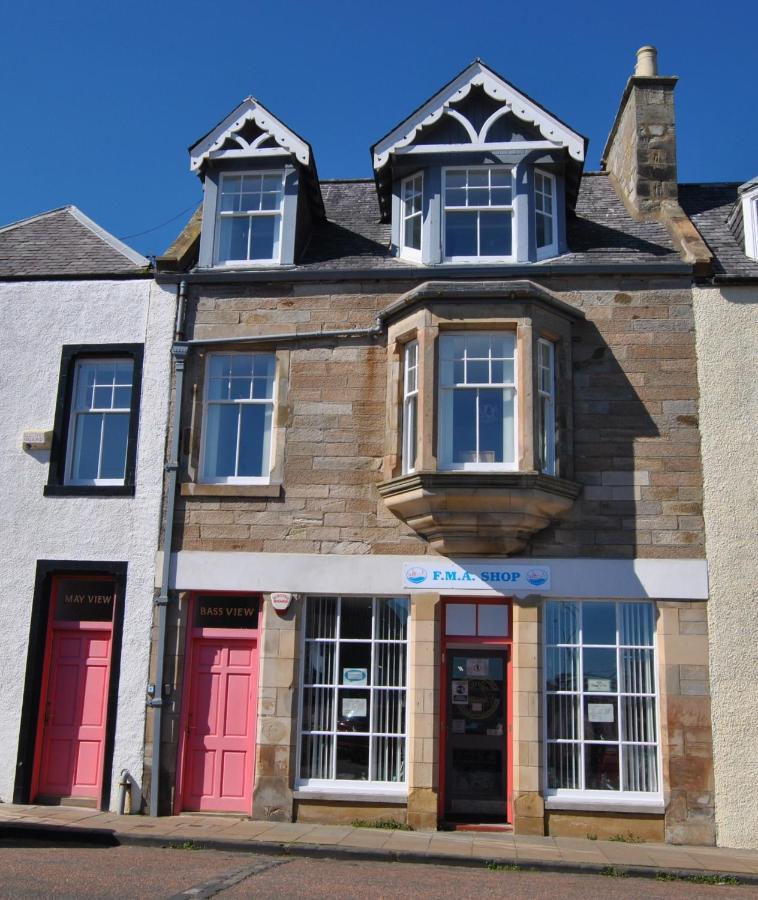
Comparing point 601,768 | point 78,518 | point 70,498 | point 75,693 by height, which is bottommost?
point 601,768

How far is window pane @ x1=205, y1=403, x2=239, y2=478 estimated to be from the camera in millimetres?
12602

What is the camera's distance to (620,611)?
11.6 metres

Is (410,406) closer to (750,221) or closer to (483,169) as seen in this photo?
(483,169)

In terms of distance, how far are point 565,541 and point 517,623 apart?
1.19 m

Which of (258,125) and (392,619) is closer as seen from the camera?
(392,619)

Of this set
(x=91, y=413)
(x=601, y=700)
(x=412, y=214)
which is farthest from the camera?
(x=412, y=214)

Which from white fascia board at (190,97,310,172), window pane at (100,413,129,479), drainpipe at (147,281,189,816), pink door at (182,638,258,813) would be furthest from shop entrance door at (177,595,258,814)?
white fascia board at (190,97,310,172)

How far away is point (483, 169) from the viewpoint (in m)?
13.2

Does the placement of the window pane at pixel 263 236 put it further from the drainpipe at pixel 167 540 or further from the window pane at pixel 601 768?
the window pane at pixel 601 768

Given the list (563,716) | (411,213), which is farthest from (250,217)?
(563,716)

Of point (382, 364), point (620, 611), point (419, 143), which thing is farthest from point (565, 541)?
point (419, 143)

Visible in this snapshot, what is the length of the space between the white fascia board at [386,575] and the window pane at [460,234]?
437 centimetres

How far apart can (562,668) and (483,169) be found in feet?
22.7

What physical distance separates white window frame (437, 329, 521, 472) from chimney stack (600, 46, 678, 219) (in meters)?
3.90
